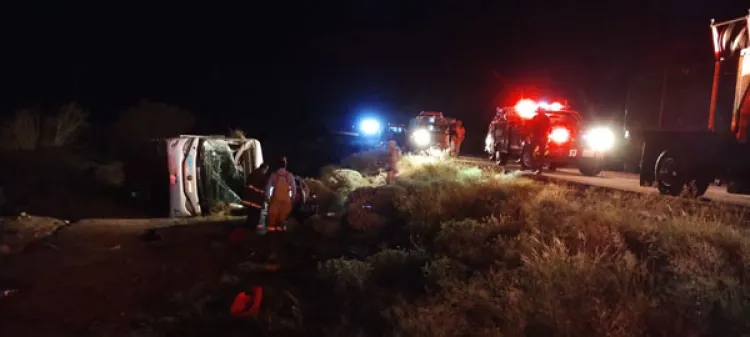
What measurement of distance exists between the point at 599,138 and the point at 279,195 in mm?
9163

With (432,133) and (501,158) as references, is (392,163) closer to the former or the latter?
(501,158)

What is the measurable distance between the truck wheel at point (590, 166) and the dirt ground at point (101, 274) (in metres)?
Answer: 9.46

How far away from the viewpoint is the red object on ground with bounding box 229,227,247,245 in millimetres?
11258

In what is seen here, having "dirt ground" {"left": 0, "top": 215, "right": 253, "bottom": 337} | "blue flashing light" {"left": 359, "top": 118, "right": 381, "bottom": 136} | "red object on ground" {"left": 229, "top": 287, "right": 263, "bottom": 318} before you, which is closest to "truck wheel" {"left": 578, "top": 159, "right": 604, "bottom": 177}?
"dirt ground" {"left": 0, "top": 215, "right": 253, "bottom": 337}

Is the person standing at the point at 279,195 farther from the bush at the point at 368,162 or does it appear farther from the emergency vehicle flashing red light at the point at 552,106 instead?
the emergency vehicle flashing red light at the point at 552,106

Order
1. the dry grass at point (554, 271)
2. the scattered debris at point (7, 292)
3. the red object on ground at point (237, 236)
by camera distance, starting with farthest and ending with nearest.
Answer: the red object on ground at point (237, 236), the scattered debris at point (7, 292), the dry grass at point (554, 271)

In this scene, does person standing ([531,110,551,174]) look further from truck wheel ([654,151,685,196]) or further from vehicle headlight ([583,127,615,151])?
Result: truck wheel ([654,151,685,196])

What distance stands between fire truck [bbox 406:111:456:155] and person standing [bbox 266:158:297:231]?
14250 millimetres

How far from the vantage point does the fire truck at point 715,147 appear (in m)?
9.53

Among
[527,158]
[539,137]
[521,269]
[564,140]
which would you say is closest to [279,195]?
[521,269]

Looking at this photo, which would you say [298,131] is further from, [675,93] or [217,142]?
[675,93]

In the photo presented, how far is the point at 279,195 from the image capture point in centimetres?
1138

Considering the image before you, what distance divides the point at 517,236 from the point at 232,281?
12.9ft

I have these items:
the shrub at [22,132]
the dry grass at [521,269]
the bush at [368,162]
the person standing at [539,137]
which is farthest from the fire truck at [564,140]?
the shrub at [22,132]
